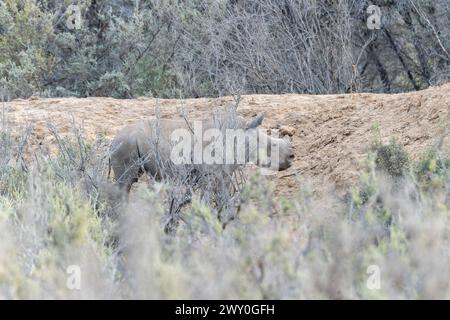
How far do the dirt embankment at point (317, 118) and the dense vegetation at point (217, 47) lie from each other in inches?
84.6

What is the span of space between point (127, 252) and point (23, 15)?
1037cm

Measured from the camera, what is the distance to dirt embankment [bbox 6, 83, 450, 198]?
29.7 ft

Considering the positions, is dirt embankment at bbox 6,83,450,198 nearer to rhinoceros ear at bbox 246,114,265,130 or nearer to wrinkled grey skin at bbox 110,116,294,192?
wrinkled grey skin at bbox 110,116,294,192

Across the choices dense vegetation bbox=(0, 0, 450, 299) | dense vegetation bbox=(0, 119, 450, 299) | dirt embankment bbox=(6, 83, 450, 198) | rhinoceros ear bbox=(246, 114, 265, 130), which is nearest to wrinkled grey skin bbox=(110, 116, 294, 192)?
rhinoceros ear bbox=(246, 114, 265, 130)

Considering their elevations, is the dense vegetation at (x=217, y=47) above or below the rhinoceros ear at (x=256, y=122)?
above

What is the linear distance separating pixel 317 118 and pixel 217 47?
15.1 feet

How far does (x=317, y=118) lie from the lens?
1074 centimetres

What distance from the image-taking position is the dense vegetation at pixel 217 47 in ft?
47.3

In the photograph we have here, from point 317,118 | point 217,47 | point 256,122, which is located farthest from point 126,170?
point 217,47

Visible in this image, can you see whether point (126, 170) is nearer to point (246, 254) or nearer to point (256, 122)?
point (256, 122)

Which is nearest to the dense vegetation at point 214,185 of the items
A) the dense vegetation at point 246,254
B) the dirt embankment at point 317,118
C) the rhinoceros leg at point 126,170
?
the dense vegetation at point 246,254

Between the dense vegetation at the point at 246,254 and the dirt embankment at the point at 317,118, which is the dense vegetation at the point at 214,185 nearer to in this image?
the dense vegetation at the point at 246,254
